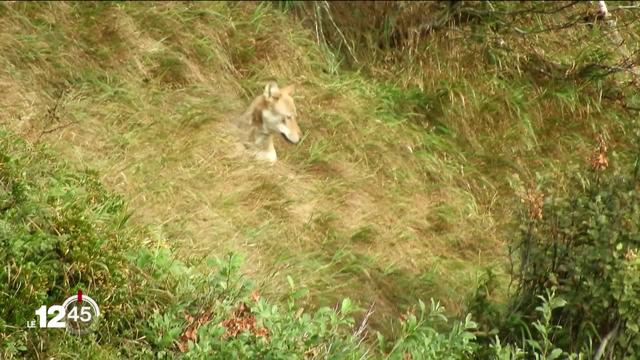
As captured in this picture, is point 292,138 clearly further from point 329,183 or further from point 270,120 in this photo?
point 329,183

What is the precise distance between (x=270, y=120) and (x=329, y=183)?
0.66m

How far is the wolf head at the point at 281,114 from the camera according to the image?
8.31 meters

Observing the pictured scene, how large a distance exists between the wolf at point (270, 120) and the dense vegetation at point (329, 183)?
143 millimetres

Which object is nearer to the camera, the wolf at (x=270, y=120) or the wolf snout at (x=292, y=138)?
the wolf at (x=270, y=120)

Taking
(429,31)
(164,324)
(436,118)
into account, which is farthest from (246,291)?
(429,31)

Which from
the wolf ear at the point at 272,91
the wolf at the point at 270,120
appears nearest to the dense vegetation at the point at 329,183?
the wolf at the point at 270,120

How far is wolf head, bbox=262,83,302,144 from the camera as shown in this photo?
8.31 m

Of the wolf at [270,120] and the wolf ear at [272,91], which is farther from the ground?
the wolf ear at [272,91]

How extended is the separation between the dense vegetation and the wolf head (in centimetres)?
16

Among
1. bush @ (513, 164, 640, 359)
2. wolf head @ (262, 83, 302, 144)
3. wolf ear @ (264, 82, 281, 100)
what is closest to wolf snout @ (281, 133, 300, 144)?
wolf head @ (262, 83, 302, 144)

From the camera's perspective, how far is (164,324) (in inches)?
200

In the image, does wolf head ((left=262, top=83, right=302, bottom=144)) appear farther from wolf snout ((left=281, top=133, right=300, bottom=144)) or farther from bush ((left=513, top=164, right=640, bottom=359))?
bush ((left=513, top=164, right=640, bottom=359))

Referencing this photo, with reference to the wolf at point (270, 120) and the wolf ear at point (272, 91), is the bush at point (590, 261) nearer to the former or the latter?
the wolf at point (270, 120)

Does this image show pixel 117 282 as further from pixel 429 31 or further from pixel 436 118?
pixel 429 31
